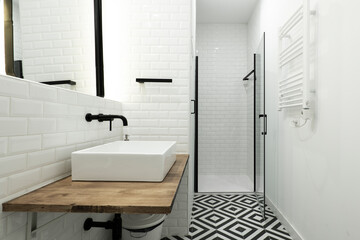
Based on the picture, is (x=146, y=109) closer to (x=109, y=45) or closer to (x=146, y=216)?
(x=109, y=45)

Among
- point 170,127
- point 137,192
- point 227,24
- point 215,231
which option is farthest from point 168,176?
→ point 227,24

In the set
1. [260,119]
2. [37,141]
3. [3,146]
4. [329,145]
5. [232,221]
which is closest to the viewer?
[3,146]

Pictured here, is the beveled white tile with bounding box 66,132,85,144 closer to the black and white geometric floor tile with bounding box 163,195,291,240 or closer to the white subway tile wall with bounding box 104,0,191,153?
the white subway tile wall with bounding box 104,0,191,153

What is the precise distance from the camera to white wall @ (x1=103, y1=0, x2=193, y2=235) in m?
1.93

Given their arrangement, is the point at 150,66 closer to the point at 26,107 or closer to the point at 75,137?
the point at 75,137

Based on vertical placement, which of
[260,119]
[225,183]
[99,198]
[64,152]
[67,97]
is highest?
[67,97]

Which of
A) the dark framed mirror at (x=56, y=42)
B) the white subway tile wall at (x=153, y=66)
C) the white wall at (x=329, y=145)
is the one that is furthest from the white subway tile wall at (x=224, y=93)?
the dark framed mirror at (x=56, y=42)

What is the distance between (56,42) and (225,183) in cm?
327

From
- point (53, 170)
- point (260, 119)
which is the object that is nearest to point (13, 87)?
point (53, 170)

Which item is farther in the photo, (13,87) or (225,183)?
(225,183)

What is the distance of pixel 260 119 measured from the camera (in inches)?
102

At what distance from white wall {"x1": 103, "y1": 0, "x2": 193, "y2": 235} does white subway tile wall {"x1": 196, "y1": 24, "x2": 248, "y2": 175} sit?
7.65 feet

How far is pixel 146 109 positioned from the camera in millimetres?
1962

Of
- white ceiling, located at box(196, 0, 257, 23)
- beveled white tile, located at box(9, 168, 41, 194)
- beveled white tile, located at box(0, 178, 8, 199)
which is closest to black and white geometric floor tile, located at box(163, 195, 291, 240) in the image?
beveled white tile, located at box(9, 168, 41, 194)
